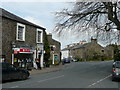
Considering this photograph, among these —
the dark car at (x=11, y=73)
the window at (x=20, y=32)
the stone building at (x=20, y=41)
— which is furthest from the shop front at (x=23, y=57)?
the dark car at (x=11, y=73)

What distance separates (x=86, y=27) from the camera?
63.6 feet

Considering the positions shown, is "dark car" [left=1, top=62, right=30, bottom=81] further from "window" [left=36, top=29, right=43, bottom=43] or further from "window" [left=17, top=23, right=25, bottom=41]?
"window" [left=36, top=29, right=43, bottom=43]

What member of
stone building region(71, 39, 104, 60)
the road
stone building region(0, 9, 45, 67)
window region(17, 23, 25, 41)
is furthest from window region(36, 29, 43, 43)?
stone building region(71, 39, 104, 60)

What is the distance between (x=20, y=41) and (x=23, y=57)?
7.63 feet

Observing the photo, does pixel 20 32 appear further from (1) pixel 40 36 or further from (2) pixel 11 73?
(2) pixel 11 73

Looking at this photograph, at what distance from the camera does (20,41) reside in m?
21.7

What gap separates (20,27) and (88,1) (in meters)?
9.50

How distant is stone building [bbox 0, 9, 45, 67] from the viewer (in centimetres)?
1955

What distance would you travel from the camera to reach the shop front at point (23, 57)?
20.9 metres

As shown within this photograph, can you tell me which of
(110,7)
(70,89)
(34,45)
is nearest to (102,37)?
(110,7)

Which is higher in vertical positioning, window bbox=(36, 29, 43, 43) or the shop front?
window bbox=(36, 29, 43, 43)

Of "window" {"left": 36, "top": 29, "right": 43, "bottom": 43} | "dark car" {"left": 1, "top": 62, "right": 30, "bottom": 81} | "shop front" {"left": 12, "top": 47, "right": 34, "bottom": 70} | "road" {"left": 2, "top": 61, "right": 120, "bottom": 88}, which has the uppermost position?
"window" {"left": 36, "top": 29, "right": 43, "bottom": 43}

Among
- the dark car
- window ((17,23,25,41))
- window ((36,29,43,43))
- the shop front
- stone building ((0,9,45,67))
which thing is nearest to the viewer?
the dark car

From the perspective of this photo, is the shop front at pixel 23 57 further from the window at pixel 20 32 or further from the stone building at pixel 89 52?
the stone building at pixel 89 52
